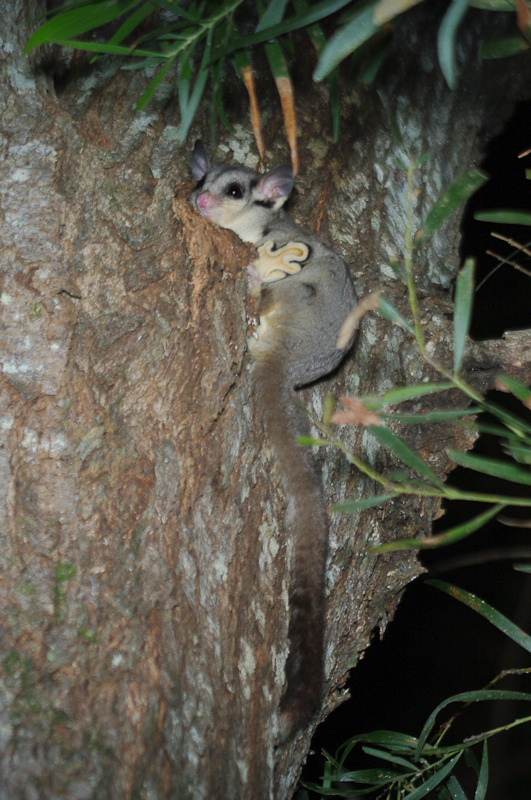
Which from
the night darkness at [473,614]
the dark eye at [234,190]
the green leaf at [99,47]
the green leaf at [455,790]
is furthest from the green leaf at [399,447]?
the night darkness at [473,614]

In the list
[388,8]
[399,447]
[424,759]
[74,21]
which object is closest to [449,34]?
[388,8]

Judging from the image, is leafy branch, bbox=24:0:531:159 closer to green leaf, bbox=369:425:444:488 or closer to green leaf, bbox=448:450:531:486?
green leaf, bbox=369:425:444:488

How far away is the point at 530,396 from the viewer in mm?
1456

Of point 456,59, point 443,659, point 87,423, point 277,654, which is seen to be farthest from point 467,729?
point 456,59

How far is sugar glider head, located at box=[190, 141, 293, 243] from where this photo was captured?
2385mm

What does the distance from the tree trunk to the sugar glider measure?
0.07 meters

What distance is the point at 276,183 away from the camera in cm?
253

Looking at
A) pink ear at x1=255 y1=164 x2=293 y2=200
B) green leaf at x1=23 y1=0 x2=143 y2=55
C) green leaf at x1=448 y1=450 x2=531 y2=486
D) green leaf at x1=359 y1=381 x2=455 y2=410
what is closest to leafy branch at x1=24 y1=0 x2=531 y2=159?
green leaf at x1=23 y1=0 x2=143 y2=55

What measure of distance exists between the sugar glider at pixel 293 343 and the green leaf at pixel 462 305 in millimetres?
590

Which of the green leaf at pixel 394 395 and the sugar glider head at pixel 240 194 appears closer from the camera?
the green leaf at pixel 394 395

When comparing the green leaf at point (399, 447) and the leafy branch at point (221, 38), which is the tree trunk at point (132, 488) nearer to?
the leafy branch at point (221, 38)

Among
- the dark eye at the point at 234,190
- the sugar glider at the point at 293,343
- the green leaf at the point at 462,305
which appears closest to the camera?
the green leaf at the point at 462,305

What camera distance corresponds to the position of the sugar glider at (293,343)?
1.87 metres

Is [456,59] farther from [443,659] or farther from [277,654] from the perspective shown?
[443,659]
